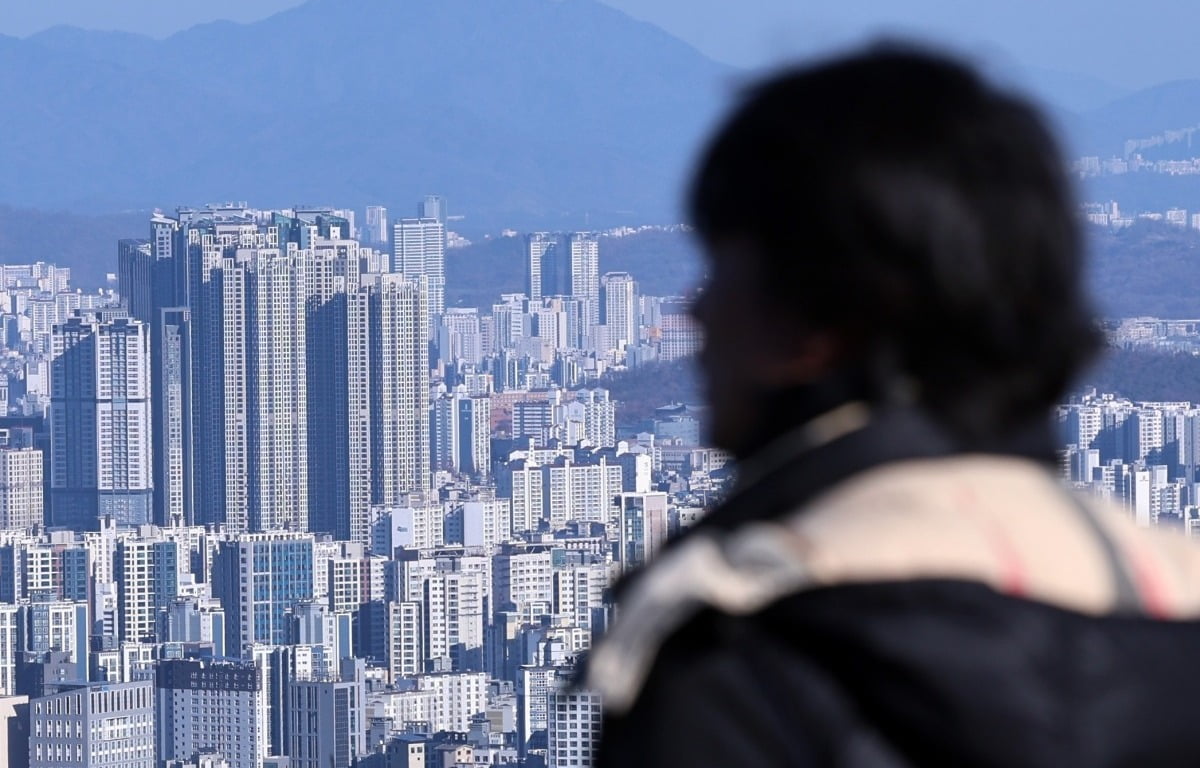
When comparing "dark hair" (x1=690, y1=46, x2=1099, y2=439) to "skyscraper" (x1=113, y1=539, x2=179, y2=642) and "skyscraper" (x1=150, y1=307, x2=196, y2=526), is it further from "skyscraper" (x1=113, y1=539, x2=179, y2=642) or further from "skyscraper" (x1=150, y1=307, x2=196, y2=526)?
"skyscraper" (x1=150, y1=307, x2=196, y2=526)

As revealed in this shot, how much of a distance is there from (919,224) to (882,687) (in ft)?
0.24

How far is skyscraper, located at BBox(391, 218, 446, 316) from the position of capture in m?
38.5

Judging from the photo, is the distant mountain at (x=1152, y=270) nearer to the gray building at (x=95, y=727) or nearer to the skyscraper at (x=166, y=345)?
the skyscraper at (x=166, y=345)

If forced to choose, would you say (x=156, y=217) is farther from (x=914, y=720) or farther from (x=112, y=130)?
(x=914, y=720)

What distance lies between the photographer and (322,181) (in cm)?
5094

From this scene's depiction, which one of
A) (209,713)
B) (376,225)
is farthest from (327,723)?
(376,225)

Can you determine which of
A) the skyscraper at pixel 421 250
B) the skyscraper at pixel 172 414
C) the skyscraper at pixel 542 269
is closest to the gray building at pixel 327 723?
the skyscraper at pixel 172 414

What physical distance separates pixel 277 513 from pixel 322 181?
25.7 metres

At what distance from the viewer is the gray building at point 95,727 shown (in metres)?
15.4

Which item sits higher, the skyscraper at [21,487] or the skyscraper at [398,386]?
the skyscraper at [398,386]

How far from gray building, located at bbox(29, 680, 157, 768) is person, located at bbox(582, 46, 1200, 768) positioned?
50.0ft

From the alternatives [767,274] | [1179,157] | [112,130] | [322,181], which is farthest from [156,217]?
[767,274]

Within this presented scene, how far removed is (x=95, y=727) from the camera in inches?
635

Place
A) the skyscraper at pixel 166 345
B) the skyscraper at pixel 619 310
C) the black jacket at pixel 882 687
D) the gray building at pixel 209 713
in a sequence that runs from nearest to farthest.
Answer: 1. the black jacket at pixel 882 687
2. the gray building at pixel 209 713
3. the skyscraper at pixel 166 345
4. the skyscraper at pixel 619 310
